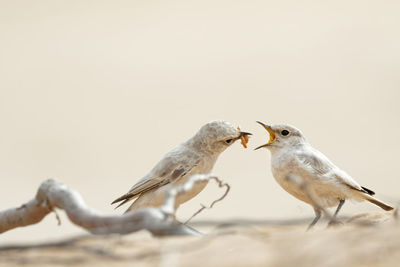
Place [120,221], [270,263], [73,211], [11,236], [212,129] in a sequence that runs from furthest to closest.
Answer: [11,236] < [212,129] < [73,211] < [120,221] < [270,263]

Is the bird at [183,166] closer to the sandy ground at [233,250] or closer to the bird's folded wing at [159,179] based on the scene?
the bird's folded wing at [159,179]

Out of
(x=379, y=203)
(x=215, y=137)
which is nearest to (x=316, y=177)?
(x=379, y=203)

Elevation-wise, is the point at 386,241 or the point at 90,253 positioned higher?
the point at 90,253

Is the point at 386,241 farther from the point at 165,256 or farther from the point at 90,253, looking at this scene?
the point at 90,253

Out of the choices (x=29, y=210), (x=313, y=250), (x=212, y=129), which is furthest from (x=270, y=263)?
(x=212, y=129)

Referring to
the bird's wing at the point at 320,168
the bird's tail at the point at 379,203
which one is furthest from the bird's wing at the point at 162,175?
the bird's tail at the point at 379,203

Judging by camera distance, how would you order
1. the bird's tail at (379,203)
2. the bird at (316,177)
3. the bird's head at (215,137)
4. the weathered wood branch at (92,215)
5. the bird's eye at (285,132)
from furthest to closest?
the bird's eye at (285,132)
the bird's head at (215,137)
the bird's tail at (379,203)
the bird at (316,177)
the weathered wood branch at (92,215)

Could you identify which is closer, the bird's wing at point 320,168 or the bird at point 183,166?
the bird's wing at point 320,168
